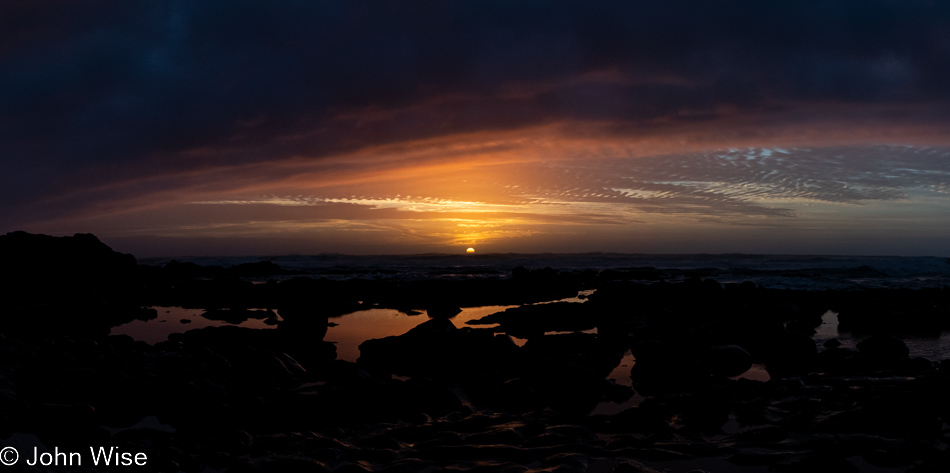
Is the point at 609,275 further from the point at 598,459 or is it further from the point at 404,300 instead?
the point at 598,459

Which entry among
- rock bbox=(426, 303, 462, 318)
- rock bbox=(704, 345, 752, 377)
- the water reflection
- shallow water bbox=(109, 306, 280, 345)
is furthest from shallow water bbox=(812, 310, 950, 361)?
shallow water bbox=(109, 306, 280, 345)

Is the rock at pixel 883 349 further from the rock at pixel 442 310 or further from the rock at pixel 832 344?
the rock at pixel 442 310

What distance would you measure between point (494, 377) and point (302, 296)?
58.7ft

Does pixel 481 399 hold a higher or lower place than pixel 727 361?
lower

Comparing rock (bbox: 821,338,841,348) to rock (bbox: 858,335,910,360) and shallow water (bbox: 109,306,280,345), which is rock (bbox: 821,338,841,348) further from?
shallow water (bbox: 109,306,280,345)

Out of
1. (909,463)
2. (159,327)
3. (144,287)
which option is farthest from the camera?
(144,287)

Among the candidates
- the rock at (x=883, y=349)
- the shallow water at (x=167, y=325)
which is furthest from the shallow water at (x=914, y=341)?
the shallow water at (x=167, y=325)

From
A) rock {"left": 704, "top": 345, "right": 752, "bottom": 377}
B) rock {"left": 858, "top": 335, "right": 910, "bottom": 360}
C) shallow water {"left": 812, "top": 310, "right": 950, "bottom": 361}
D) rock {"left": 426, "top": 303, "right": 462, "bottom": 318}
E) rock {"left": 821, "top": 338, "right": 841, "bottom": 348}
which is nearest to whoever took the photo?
rock {"left": 704, "top": 345, "right": 752, "bottom": 377}

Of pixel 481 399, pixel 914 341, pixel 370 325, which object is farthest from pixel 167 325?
pixel 914 341

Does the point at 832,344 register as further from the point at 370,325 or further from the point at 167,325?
the point at 167,325

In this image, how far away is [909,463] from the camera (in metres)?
5.43

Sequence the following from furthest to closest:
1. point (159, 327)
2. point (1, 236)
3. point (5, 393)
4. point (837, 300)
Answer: point (1, 236) < point (837, 300) < point (159, 327) < point (5, 393)

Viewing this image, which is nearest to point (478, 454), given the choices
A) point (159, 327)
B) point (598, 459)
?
point (598, 459)

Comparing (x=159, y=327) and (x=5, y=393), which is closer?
(x=5, y=393)
